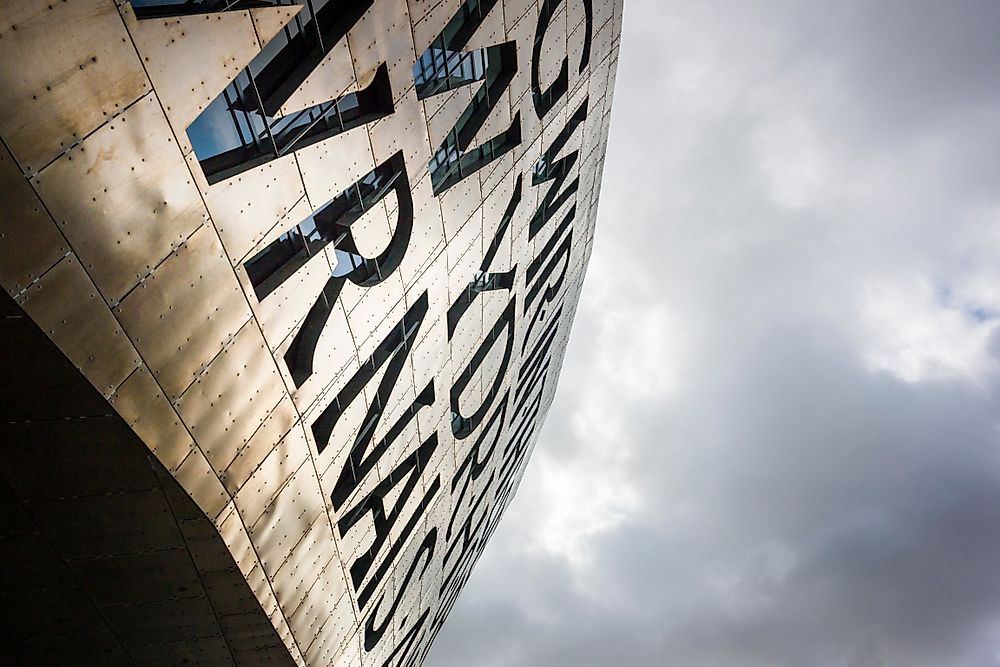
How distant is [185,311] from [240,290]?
95 cm

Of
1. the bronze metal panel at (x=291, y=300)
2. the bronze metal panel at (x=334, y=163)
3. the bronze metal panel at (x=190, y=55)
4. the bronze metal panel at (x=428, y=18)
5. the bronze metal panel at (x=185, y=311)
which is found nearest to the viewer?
the bronze metal panel at (x=190, y=55)

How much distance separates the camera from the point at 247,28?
24.1ft

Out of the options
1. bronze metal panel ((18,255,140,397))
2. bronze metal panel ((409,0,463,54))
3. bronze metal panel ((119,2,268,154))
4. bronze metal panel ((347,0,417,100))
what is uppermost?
bronze metal panel ((409,0,463,54))

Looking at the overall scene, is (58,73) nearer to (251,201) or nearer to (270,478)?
(251,201)

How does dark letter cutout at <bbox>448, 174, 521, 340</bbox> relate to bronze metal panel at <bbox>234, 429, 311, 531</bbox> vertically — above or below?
above

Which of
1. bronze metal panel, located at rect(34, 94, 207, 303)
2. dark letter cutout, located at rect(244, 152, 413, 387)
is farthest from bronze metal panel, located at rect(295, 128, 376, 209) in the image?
bronze metal panel, located at rect(34, 94, 207, 303)

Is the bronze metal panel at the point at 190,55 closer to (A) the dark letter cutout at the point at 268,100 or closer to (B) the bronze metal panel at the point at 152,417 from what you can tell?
(A) the dark letter cutout at the point at 268,100

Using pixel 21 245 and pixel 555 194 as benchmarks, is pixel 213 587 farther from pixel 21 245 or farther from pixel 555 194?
pixel 555 194

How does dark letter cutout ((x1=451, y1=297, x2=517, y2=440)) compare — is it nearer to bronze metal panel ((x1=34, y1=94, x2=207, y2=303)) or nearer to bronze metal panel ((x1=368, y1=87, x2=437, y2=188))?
bronze metal panel ((x1=368, y1=87, x2=437, y2=188))

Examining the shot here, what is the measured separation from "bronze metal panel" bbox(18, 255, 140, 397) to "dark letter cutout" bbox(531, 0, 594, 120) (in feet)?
41.3

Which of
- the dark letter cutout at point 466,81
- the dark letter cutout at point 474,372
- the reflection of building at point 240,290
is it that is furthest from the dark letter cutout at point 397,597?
the dark letter cutout at point 466,81

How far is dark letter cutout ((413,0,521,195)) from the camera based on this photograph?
1200 centimetres

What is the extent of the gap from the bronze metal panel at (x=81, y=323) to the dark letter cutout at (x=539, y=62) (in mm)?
12594

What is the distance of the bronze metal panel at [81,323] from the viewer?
5801 mm
